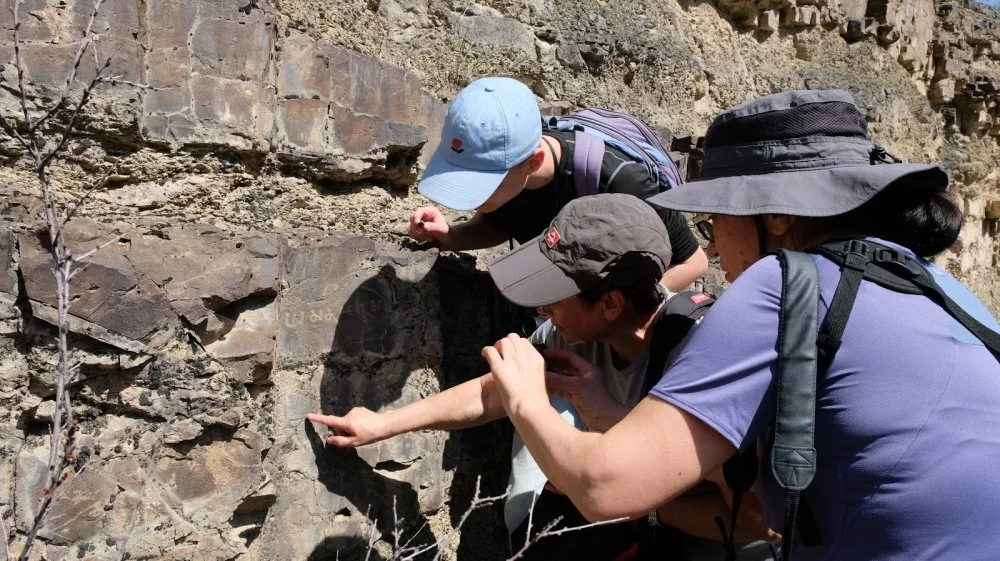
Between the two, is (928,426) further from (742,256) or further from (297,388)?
(297,388)

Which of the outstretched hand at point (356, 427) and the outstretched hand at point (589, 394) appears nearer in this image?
the outstretched hand at point (589, 394)

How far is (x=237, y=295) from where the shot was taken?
6.97ft

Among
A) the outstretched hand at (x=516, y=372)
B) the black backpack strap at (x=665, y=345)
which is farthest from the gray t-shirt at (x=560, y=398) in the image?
the outstretched hand at (x=516, y=372)

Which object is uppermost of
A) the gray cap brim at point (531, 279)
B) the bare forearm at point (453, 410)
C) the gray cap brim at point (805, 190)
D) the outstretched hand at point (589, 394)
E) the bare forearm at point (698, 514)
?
the gray cap brim at point (805, 190)

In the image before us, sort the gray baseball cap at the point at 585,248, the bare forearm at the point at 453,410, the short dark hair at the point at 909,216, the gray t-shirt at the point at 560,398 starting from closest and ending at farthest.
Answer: the short dark hair at the point at 909,216 → the gray baseball cap at the point at 585,248 → the gray t-shirt at the point at 560,398 → the bare forearm at the point at 453,410

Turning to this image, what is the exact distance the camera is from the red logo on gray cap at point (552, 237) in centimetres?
192

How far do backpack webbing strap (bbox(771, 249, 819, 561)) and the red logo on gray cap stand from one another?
650 mm

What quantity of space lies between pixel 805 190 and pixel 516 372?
25.5 inches

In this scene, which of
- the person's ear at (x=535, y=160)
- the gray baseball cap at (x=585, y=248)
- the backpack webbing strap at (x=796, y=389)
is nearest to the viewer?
the backpack webbing strap at (x=796, y=389)

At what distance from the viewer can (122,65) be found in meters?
2.10

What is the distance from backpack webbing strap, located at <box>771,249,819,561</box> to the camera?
4.33 ft

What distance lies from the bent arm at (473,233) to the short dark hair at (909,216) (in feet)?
4.01

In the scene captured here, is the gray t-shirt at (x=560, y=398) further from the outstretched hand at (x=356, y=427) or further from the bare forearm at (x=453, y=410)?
the outstretched hand at (x=356, y=427)

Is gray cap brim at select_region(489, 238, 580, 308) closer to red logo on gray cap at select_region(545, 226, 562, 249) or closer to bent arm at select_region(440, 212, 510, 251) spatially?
red logo on gray cap at select_region(545, 226, 562, 249)
